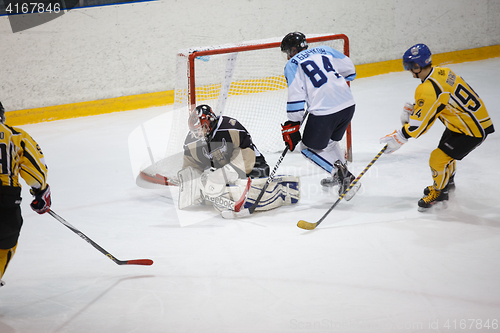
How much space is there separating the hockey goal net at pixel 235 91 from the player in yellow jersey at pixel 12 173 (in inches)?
61.3

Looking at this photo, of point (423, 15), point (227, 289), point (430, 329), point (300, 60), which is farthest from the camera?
point (423, 15)

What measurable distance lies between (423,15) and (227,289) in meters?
6.41

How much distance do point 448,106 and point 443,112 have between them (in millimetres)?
61

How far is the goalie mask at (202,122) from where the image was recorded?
3057 millimetres

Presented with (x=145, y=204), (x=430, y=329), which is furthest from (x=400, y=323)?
(x=145, y=204)

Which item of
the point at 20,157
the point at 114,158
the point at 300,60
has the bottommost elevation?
the point at 114,158

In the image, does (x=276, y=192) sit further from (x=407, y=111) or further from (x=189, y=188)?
(x=407, y=111)

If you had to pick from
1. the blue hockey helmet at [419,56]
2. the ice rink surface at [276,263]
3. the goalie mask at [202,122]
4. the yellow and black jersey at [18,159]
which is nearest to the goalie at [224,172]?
the goalie mask at [202,122]

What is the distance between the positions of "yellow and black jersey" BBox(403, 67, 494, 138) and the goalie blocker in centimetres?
84

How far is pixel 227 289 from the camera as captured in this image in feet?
7.21

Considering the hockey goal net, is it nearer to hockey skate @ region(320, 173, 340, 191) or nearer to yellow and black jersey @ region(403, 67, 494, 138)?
hockey skate @ region(320, 173, 340, 191)

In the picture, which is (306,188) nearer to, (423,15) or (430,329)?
(430,329)

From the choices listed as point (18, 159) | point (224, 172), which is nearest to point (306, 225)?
point (224, 172)

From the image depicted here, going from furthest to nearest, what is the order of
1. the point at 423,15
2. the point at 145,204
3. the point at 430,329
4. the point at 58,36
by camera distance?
→ the point at 423,15 → the point at 58,36 → the point at 145,204 → the point at 430,329
